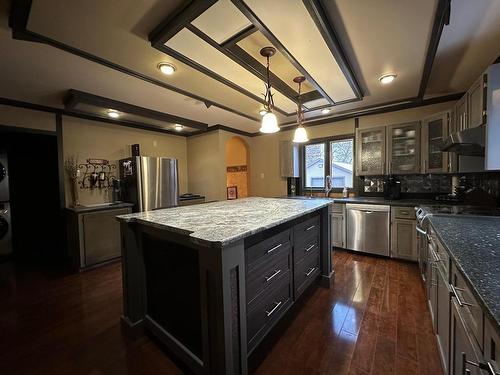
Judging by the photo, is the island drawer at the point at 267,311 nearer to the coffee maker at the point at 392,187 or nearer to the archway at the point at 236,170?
the coffee maker at the point at 392,187

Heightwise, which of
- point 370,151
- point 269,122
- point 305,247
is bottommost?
point 305,247

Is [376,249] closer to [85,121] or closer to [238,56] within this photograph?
[238,56]

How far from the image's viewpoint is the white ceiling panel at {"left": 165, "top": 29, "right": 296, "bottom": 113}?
5.56ft

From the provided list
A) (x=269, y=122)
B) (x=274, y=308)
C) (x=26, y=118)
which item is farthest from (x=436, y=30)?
(x=26, y=118)

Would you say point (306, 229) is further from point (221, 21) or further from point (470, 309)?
point (221, 21)

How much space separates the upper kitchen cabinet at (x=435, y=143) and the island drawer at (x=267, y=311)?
2658mm

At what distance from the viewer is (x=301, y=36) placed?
1680mm

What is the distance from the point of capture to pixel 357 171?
11.8ft

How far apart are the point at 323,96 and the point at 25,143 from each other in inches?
191

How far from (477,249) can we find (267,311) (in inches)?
49.4

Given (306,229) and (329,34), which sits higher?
(329,34)

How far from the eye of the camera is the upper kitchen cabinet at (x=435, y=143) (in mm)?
2779

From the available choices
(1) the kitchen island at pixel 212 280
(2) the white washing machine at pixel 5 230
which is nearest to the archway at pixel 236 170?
(1) the kitchen island at pixel 212 280

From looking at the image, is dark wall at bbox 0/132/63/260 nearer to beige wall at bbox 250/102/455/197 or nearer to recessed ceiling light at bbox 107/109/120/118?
recessed ceiling light at bbox 107/109/120/118
